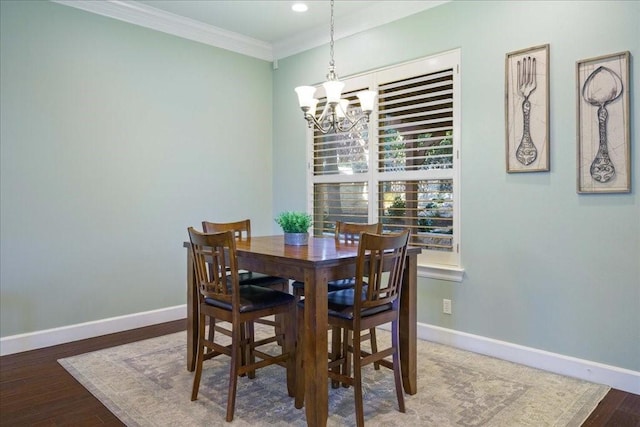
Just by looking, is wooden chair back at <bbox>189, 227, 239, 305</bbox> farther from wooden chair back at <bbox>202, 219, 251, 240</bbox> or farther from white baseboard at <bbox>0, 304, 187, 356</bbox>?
white baseboard at <bbox>0, 304, 187, 356</bbox>

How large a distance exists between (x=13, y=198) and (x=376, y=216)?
294cm

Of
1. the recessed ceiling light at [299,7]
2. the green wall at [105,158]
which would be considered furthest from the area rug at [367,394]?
the recessed ceiling light at [299,7]

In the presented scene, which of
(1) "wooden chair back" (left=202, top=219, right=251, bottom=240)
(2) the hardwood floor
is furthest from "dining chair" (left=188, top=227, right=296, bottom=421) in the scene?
(1) "wooden chair back" (left=202, top=219, right=251, bottom=240)

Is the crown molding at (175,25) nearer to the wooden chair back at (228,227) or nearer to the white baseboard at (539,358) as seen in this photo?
the wooden chair back at (228,227)

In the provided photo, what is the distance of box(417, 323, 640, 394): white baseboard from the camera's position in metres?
2.66

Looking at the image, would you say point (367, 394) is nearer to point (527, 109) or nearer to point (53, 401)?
point (53, 401)

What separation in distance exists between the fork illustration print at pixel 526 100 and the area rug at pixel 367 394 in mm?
1465

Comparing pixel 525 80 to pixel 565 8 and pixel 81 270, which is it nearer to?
pixel 565 8

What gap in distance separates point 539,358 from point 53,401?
310 centimetres

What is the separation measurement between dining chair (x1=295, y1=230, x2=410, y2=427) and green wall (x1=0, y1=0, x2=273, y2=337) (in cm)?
225

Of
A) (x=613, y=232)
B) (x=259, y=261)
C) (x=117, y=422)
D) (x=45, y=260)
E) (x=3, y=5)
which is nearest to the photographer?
(x=117, y=422)

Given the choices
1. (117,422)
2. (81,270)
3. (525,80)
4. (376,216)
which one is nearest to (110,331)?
(81,270)

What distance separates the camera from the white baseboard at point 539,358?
2.66 meters

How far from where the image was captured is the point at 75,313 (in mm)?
3660
